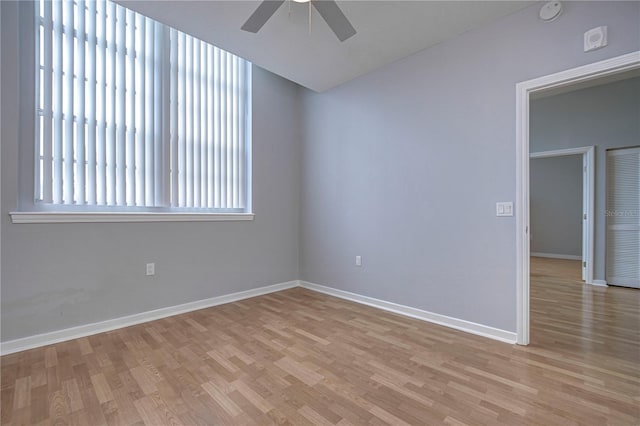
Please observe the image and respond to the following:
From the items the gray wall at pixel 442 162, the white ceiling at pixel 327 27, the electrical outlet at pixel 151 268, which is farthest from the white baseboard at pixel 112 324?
the white ceiling at pixel 327 27

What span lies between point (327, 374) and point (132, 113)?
9.63 ft

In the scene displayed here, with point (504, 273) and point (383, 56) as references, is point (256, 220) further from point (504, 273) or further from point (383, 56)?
point (504, 273)

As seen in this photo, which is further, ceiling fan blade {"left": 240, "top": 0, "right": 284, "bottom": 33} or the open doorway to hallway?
the open doorway to hallway

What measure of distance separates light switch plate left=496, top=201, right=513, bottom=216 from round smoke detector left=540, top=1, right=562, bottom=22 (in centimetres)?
143

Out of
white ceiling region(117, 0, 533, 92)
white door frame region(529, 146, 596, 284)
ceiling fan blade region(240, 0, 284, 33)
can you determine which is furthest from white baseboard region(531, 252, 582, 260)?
ceiling fan blade region(240, 0, 284, 33)

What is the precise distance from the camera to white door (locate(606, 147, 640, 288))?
3998mm

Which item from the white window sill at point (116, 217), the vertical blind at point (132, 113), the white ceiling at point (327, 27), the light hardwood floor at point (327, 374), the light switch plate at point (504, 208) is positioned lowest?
the light hardwood floor at point (327, 374)

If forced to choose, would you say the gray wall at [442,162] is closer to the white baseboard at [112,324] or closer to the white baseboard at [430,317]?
the white baseboard at [430,317]

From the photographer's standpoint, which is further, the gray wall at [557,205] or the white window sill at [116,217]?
the gray wall at [557,205]

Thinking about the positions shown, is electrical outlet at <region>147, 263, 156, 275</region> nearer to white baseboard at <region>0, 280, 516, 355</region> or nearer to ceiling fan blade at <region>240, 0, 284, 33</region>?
white baseboard at <region>0, 280, 516, 355</region>

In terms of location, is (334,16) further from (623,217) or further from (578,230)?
(578,230)

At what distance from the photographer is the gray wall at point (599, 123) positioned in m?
4.06

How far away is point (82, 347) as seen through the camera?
88.1 inches

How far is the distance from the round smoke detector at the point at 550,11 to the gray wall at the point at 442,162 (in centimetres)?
4
